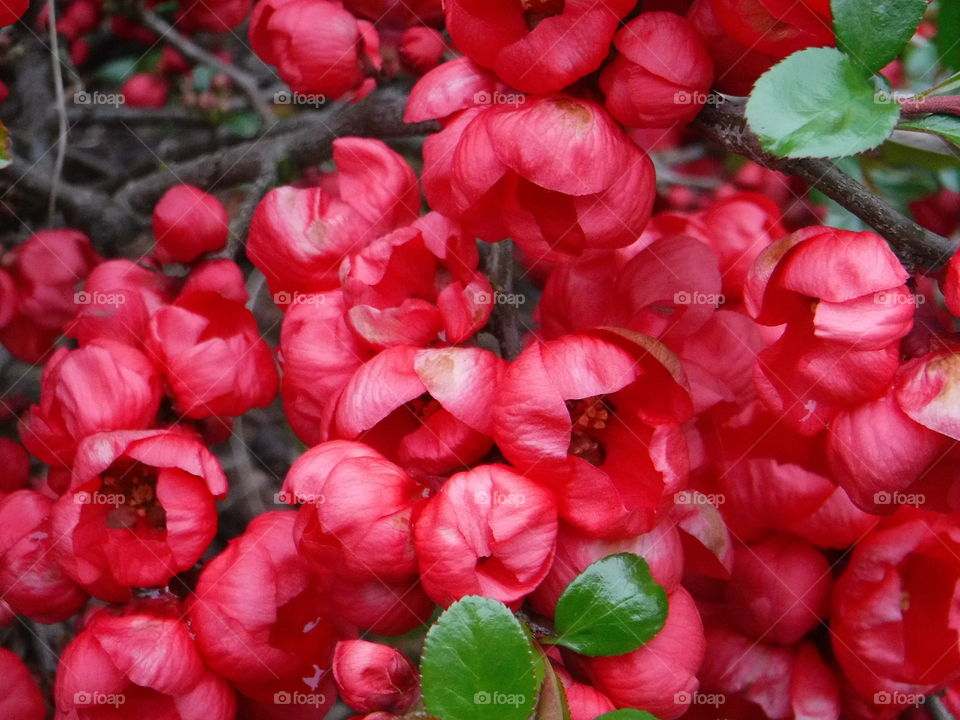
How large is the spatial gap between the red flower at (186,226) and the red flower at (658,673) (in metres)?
0.61

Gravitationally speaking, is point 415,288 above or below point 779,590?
above

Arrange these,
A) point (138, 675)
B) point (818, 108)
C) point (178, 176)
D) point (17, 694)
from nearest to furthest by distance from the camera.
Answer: point (818, 108)
point (138, 675)
point (17, 694)
point (178, 176)

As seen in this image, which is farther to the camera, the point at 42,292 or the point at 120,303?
the point at 42,292

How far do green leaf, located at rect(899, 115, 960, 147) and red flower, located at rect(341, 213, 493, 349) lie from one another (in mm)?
323

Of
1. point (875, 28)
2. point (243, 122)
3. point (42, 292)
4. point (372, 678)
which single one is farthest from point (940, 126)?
point (243, 122)

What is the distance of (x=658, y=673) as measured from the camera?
26.4 inches

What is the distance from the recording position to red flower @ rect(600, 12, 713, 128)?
0.62 m

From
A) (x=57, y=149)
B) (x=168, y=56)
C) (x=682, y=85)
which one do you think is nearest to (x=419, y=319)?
(x=682, y=85)

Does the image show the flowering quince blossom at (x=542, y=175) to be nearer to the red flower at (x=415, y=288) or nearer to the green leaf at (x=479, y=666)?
the red flower at (x=415, y=288)

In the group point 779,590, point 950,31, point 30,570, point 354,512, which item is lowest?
point 779,590

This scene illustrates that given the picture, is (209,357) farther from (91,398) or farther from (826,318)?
(826,318)

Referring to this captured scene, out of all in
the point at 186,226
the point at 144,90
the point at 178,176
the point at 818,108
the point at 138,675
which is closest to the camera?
the point at 818,108

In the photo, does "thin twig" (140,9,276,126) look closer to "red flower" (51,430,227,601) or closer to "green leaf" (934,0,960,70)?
A: "red flower" (51,430,227,601)

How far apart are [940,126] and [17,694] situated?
0.86 meters
